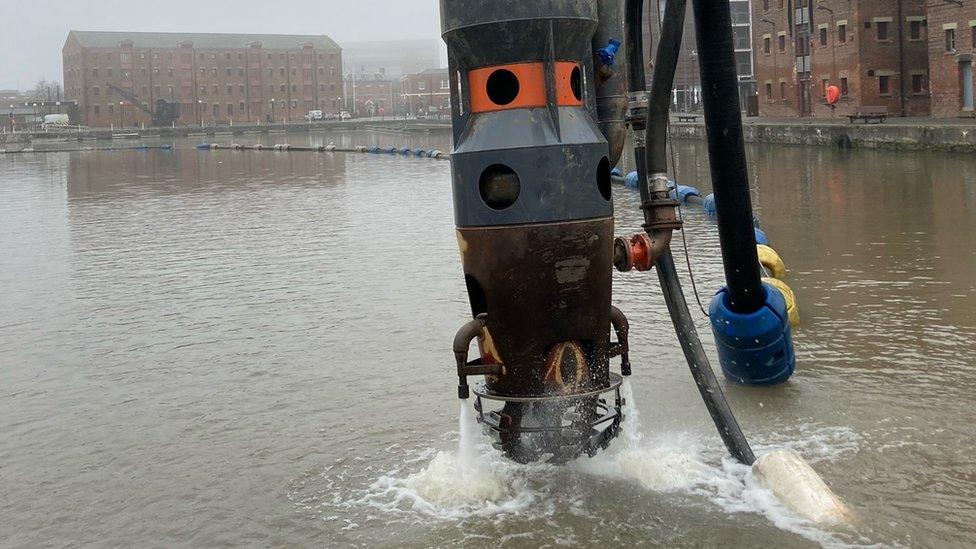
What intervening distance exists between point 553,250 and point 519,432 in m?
1.05

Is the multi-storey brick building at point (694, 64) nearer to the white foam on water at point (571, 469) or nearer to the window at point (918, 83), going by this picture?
the window at point (918, 83)

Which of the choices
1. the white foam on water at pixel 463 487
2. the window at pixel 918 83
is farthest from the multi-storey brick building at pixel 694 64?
the white foam on water at pixel 463 487

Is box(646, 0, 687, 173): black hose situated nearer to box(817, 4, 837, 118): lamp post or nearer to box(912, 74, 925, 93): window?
box(912, 74, 925, 93): window

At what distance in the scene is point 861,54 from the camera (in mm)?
54656

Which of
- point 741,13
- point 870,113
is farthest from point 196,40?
point 870,113

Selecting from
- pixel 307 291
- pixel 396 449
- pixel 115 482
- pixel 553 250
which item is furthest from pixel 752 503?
pixel 307 291

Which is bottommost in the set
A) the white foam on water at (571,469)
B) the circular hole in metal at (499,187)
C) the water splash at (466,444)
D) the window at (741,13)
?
the white foam on water at (571,469)

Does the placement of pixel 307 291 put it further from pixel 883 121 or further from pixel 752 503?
pixel 883 121

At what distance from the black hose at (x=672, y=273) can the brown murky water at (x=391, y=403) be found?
0.92 ft

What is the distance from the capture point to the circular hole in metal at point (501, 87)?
5609 mm

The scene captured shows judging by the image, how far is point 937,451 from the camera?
7008mm

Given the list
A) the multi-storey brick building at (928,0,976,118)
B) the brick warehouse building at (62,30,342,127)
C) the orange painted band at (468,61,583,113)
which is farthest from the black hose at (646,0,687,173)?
the brick warehouse building at (62,30,342,127)

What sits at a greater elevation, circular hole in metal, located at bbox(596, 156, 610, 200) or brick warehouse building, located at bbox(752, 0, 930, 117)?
brick warehouse building, located at bbox(752, 0, 930, 117)

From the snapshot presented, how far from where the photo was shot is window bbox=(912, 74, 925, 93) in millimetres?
54188
